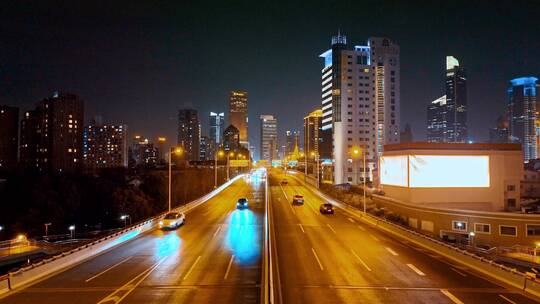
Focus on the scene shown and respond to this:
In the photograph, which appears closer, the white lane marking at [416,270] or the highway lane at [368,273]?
the highway lane at [368,273]

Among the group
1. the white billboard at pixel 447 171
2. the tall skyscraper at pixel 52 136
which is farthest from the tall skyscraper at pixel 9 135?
the white billboard at pixel 447 171

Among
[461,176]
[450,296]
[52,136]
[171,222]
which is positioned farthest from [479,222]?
[52,136]

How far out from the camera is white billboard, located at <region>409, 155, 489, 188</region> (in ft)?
172

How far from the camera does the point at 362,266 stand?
2089 cm

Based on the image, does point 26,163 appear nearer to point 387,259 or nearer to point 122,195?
point 122,195

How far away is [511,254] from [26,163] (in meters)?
144

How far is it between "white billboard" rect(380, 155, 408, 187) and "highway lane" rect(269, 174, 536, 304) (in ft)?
80.8

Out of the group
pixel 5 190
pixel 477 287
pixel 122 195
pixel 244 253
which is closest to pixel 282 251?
pixel 244 253

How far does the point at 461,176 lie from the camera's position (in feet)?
174

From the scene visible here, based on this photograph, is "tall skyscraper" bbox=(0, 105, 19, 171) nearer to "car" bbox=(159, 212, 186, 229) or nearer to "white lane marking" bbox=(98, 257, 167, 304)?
"car" bbox=(159, 212, 186, 229)

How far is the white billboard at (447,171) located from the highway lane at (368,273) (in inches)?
930

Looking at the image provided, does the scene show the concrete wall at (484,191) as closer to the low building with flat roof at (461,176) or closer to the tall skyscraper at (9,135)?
the low building with flat roof at (461,176)

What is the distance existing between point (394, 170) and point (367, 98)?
267 feet

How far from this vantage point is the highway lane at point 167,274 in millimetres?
15820
